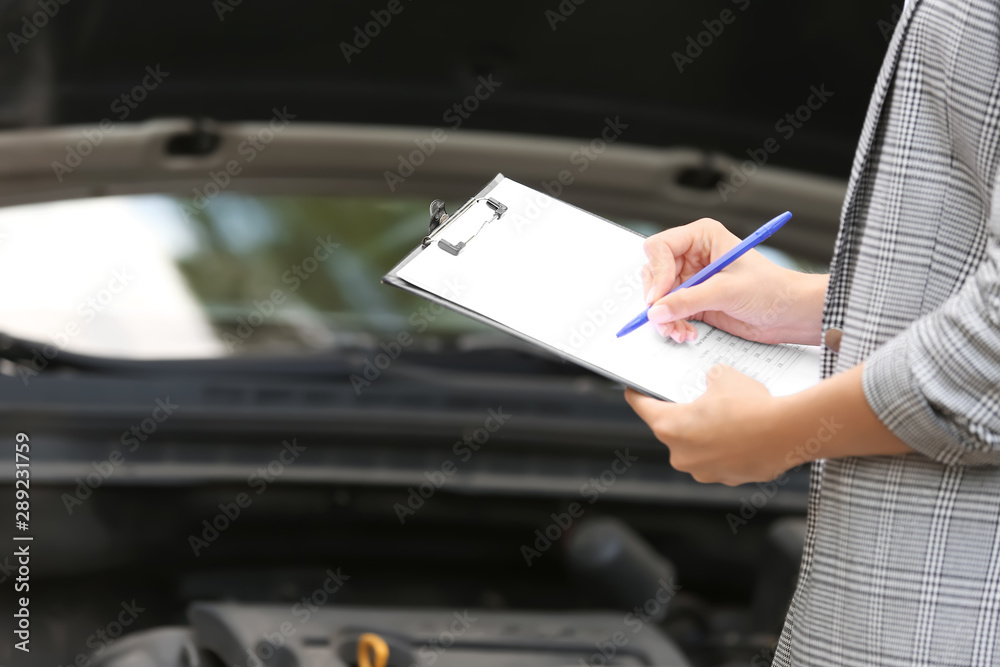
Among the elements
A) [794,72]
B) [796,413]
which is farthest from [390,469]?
[796,413]

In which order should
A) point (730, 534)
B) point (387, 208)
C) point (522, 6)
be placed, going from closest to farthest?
1. point (522, 6)
2. point (730, 534)
3. point (387, 208)

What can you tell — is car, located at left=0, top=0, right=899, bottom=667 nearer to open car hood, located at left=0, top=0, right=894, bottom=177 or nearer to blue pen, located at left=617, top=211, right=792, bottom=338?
open car hood, located at left=0, top=0, right=894, bottom=177

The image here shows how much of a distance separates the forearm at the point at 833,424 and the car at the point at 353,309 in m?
0.72

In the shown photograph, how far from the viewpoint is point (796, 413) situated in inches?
23.2

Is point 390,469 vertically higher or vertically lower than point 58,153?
lower

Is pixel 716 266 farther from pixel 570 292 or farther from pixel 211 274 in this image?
pixel 211 274

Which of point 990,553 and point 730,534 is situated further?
point 730,534

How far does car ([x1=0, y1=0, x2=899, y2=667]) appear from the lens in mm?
1376

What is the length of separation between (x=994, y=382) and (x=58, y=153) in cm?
138

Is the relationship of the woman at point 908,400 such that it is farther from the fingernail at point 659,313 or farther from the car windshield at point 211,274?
the car windshield at point 211,274

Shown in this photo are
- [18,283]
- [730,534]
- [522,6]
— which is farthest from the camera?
[730,534]

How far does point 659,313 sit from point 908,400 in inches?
8.1

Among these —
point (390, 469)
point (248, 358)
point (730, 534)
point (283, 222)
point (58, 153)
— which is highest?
point (58, 153)

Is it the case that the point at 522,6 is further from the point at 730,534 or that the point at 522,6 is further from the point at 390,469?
the point at 730,534
